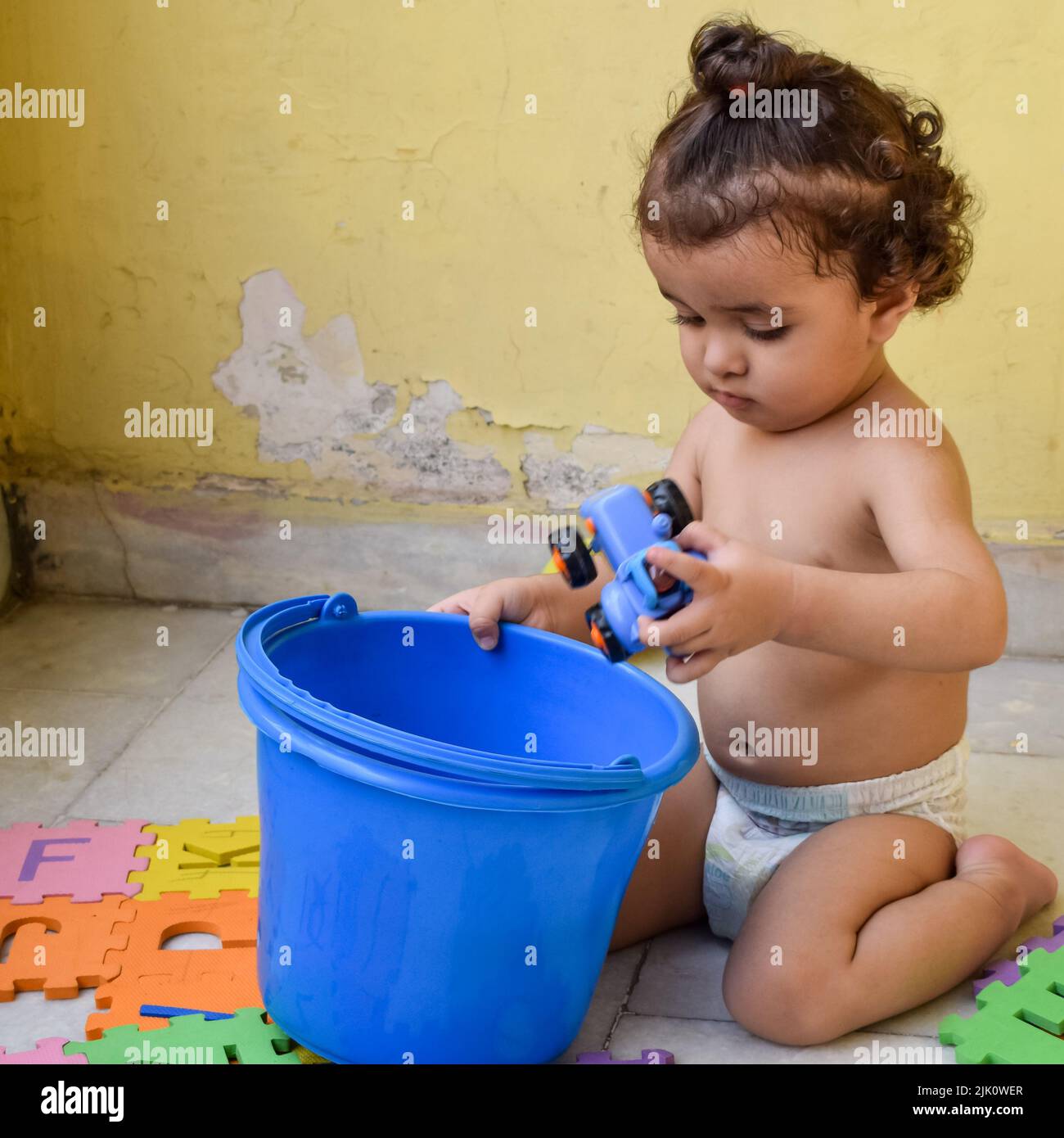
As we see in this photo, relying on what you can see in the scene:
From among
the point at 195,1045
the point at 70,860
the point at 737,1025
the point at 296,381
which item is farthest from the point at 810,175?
the point at 296,381

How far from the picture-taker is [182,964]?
3.72ft

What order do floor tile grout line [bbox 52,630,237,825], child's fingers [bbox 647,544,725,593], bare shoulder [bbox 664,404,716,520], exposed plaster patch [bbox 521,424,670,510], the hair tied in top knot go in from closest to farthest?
1. child's fingers [bbox 647,544,725,593]
2. the hair tied in top knot
3. bare shoulder [bbox 664,404,716,520]
4. floor tile grout line [bbox 52,630,237,825]
5. exposed plaster patch [bbox 521,424,670,510]

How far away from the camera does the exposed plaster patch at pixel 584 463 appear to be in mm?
1771

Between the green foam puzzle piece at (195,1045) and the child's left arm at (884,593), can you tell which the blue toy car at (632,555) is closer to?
the child's left arm at (884,593)

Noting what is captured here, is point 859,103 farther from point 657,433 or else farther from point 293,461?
point 293,461

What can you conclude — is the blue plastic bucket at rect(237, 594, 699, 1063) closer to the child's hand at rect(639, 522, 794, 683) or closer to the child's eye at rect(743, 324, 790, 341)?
the child's hand at rect(639, 522, 794, 683)

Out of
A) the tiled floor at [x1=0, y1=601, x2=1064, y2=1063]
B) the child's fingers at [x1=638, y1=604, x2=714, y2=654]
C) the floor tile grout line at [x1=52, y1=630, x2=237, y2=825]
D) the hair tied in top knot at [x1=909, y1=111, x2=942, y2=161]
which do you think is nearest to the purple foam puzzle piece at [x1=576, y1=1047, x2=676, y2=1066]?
the tiled floor at [x1=0, y1=601, x2=1064, y2=1063]

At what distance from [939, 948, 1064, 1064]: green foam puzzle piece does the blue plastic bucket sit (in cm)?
29

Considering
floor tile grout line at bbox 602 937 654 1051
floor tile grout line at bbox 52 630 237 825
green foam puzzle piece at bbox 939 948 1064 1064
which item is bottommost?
floor tile grout line at bbox 602 937 654 1051

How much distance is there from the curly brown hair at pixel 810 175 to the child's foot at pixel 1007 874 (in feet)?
1.55

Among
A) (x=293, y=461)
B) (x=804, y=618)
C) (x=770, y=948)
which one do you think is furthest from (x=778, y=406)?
(x=293, y=461)

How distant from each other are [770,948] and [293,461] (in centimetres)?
104

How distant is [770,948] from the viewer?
3.45 ft

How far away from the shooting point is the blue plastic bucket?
0.86 metres
